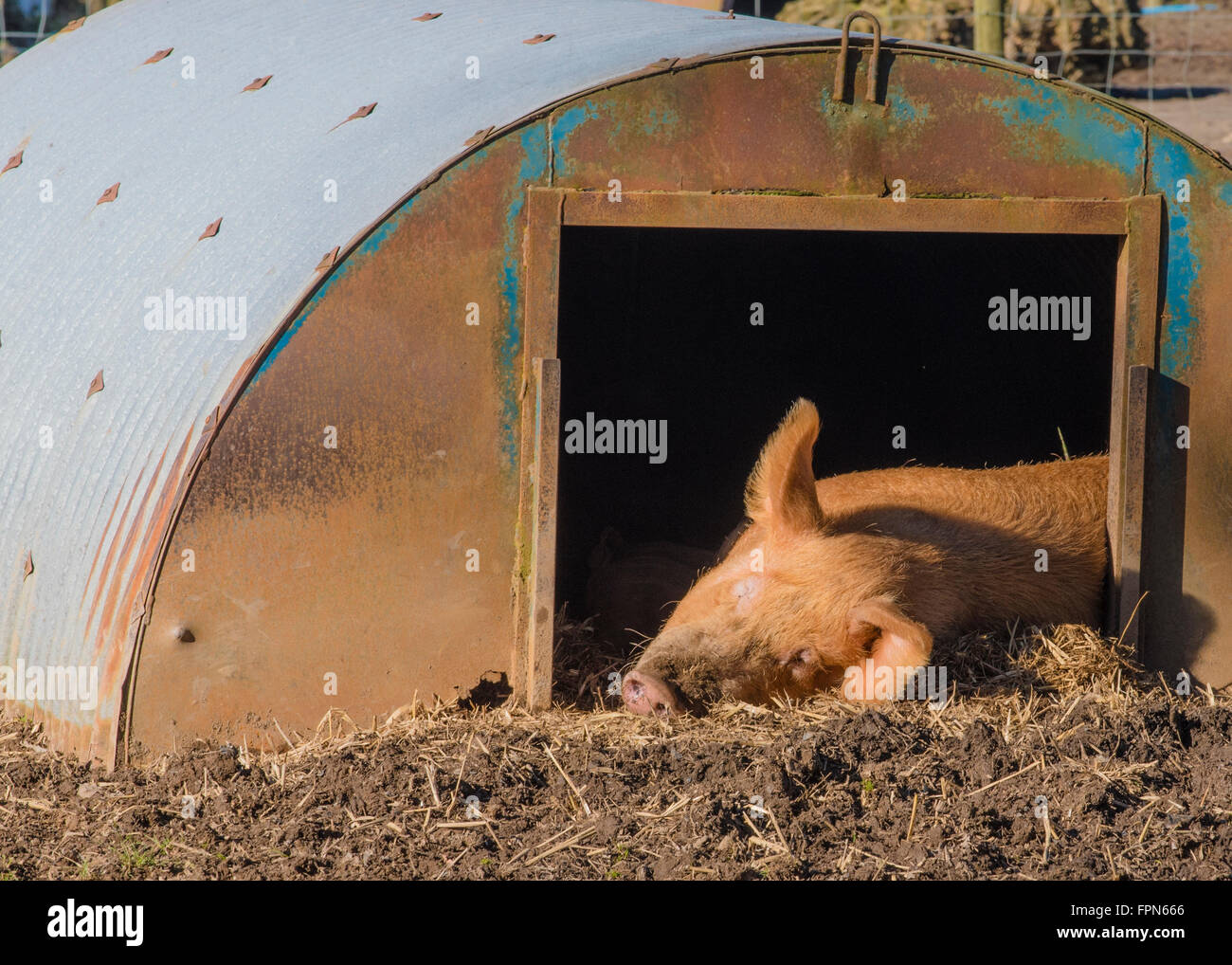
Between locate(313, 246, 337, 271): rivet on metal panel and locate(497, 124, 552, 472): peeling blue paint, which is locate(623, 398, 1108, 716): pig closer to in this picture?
locate(497, 124, 552, 472): peeling blue paint

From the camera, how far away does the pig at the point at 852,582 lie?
405cm

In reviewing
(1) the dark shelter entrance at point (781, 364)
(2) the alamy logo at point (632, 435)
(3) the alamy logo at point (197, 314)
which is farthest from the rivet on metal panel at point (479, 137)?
(1) the dark shelter entrance at point (781, 364)

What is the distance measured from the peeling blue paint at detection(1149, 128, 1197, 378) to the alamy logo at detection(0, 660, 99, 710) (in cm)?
321

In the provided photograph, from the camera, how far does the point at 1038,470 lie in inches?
198

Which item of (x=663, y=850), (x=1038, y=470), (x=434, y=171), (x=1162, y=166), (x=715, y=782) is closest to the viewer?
(x=663, y=850)

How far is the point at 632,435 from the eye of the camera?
21.5 feet

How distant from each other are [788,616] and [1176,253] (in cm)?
158

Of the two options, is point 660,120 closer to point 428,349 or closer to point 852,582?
point 428,349

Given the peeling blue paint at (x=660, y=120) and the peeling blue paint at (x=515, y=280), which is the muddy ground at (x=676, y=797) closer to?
the peeling blue paint at (x=515, y=280)

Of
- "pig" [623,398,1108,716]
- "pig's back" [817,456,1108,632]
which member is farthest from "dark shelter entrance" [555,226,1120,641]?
"pig" [623,398,1108,716]

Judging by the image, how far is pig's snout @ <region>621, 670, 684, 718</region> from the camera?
389 centimetres

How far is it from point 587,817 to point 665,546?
2335mm
